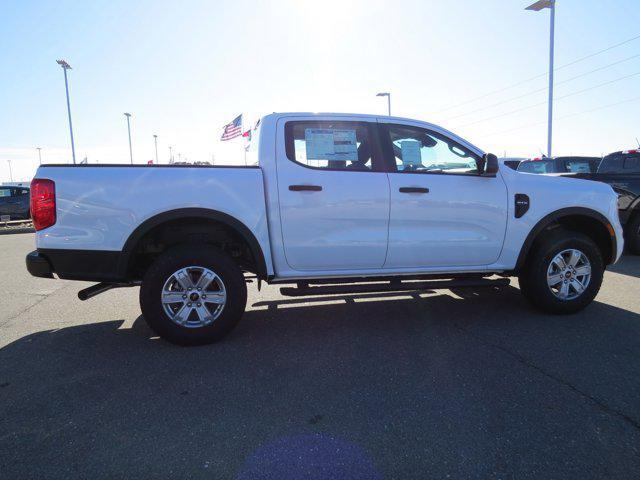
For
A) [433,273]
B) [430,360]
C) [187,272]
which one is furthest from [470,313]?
[187,272]

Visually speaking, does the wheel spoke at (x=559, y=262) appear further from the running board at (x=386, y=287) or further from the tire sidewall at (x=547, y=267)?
the running board at (x=386, y=287)

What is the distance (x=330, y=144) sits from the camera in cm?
405

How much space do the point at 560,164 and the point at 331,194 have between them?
32.4 feet

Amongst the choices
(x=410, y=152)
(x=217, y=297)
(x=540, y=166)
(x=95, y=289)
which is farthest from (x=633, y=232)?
(x=95, y=289)

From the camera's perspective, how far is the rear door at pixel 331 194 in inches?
152

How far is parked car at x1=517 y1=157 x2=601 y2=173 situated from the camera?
1137 cm

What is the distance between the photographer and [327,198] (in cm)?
387

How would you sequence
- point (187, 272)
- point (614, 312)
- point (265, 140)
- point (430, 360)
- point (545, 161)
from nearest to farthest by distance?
1. point (430, 360)
2. point (187, 272)
3. point (265, 140)
4. point (614, 312)
5. point (545, 161)

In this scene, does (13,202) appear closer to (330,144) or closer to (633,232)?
(330,144)

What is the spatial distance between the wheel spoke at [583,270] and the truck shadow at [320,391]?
45 cm

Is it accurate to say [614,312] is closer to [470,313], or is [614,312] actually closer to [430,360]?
[470,313]

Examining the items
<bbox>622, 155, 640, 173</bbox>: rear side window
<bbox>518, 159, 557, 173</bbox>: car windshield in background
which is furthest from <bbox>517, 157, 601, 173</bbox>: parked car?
<bbox>622, 155, 640, 173</bbox>: rear side window

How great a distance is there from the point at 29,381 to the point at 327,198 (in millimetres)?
2703

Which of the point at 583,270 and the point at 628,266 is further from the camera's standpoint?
the point at 628,266
